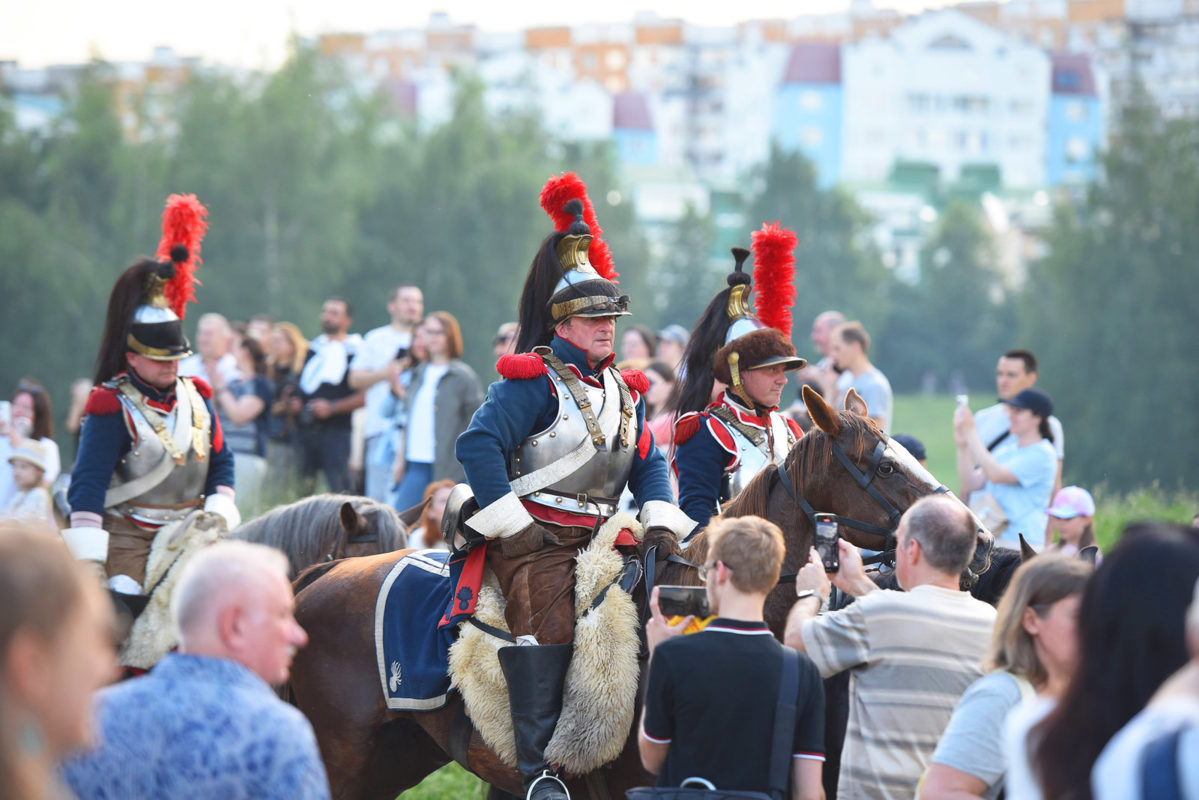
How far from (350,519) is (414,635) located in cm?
175

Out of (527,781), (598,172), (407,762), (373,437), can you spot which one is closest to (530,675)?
(527,781)

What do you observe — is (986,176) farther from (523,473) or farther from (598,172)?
(523,473)

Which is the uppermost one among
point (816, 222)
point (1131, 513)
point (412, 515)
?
point (816, 222)

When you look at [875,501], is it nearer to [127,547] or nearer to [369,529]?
[369,529]

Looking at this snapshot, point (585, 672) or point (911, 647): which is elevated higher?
point (911, 647)

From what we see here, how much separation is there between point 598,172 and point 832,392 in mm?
41143

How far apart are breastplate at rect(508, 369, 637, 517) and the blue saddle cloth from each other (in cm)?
56

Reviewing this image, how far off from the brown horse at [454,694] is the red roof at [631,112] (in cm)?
8897

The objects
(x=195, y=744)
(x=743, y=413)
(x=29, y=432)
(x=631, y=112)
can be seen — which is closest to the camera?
(x=195, y=744)

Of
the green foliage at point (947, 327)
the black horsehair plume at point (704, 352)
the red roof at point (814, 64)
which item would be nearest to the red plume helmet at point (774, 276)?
the black horsehair plume at point (704, 352)

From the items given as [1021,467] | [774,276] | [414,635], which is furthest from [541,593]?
[1021,467]

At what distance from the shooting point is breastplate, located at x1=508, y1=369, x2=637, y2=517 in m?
5.30

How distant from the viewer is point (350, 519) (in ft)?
23.3

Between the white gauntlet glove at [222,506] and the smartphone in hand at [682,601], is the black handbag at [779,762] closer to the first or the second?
the smartphone in hand at [682,601]
